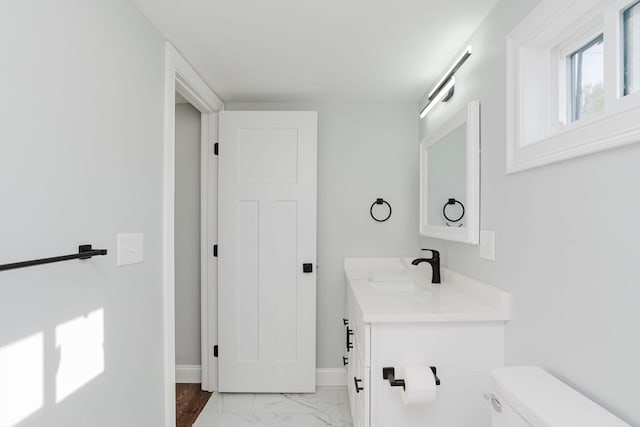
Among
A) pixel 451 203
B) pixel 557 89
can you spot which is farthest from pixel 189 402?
pixel 557 89

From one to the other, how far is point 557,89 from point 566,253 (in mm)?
627

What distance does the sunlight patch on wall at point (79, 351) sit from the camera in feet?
3.69

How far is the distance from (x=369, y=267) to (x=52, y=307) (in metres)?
2.08

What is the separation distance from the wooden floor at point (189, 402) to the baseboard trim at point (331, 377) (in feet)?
2.77

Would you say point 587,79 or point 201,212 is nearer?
point 587,79

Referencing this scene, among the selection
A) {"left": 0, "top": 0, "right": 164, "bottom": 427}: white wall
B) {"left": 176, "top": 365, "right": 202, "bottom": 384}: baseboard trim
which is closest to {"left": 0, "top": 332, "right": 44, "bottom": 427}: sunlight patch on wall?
{"left": 0, "top": 0, "right": 164, "bottom": 427}: white wall

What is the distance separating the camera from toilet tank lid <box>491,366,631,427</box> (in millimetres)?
857

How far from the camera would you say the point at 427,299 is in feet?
5.58

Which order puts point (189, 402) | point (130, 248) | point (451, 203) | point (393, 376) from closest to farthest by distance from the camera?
point (393, 376)
point (130, 248)
point (451, 203)
point (189, 402)

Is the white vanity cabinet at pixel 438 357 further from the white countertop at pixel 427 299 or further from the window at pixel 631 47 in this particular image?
the window at pixel 631 47

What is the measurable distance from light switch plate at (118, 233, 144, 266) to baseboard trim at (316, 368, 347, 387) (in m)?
1.78

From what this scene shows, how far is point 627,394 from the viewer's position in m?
0.87

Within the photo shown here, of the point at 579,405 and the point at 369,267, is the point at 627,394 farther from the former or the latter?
the point at 369,267

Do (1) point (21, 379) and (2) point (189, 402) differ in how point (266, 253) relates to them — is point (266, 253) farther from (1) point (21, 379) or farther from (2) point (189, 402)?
(1) point (21, 379)
